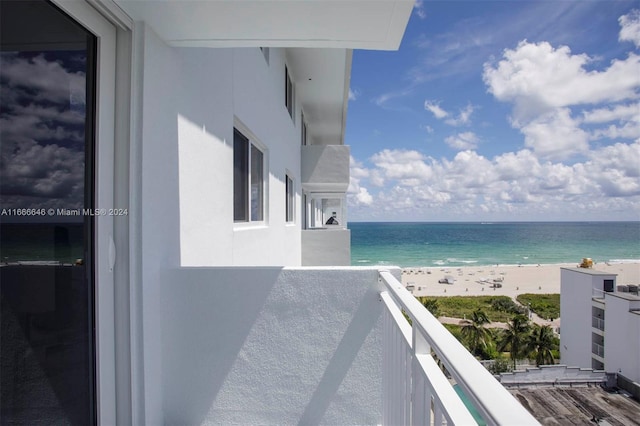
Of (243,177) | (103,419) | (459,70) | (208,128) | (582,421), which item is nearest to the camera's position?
(103,419)

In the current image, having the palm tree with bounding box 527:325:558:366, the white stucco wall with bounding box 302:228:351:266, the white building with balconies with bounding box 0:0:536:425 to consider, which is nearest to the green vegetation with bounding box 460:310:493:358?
the palm tree with bounding box 527:325:558:366

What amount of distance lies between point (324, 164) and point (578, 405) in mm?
10677

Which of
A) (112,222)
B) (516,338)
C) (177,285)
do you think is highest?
(112,222)

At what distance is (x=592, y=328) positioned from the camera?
16266mm

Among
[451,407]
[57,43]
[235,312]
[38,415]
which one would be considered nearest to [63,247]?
[38,415]

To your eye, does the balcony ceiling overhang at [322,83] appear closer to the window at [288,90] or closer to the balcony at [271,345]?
the window at [288,90]

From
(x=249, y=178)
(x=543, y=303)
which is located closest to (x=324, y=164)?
(x=249, y=178)

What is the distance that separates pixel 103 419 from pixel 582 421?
40.7 feet

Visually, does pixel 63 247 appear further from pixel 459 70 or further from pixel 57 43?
pixel 459 70

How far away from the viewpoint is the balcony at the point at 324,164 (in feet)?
28.1

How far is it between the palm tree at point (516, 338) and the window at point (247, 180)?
714 inches

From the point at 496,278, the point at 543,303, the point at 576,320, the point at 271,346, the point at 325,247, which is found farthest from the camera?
the point at 496,278

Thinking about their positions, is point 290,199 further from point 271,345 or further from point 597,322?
point 597,322

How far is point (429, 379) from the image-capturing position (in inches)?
36.8
